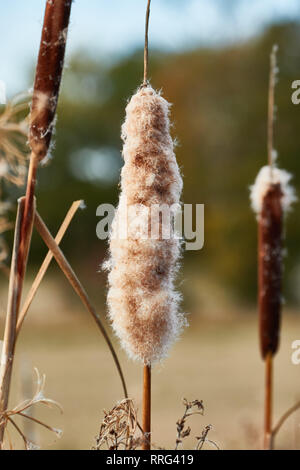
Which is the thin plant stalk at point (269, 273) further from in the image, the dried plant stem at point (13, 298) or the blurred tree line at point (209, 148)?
the blurred tree line at point (209, 148)

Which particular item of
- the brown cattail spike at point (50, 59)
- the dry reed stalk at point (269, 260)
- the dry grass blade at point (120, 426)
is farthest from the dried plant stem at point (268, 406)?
the brown cattail spike at point (50, 59)

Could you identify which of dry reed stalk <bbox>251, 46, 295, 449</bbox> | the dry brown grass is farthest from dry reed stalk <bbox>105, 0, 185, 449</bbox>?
the dry brown grass

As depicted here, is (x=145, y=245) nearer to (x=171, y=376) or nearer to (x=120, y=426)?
(x=120, y=426)

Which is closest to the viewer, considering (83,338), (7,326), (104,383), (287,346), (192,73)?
(7,326)

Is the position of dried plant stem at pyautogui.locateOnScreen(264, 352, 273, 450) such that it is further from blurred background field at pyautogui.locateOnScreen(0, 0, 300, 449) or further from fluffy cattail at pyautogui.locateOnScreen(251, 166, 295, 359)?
blurred background field at pyautogui.locateOnScreen(0, 0, 300, 449)

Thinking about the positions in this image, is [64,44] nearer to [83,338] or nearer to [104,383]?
[104,383]

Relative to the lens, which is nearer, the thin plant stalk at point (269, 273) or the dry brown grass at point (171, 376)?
the thin plant stalk at point (269, 273)
